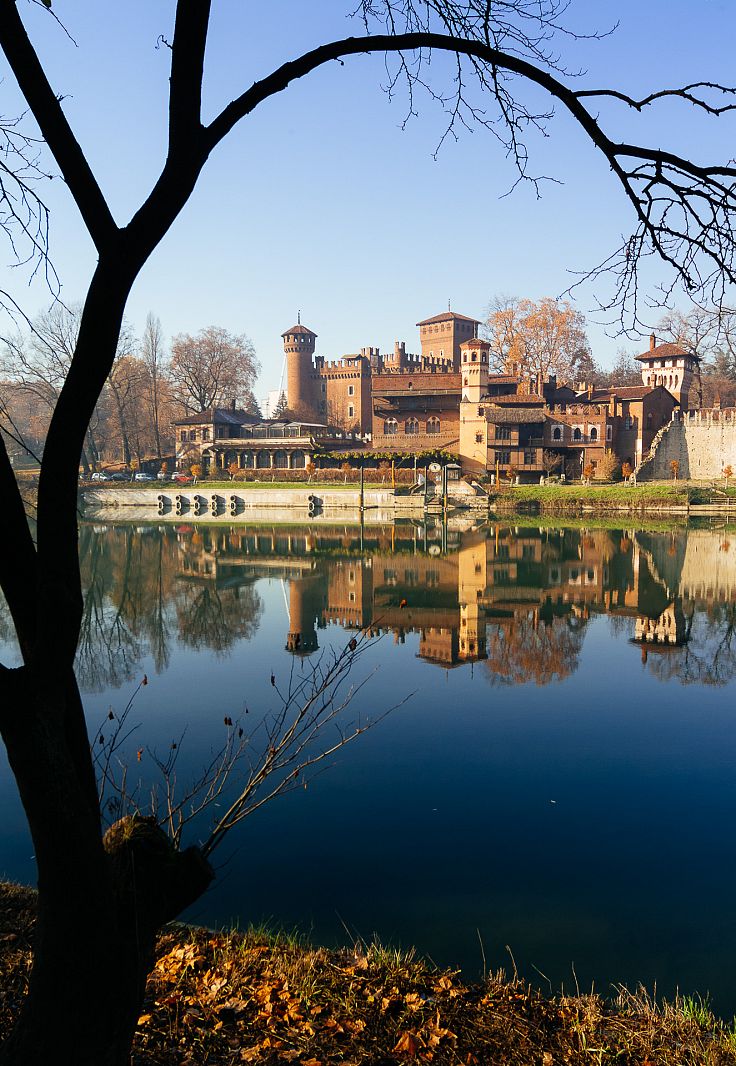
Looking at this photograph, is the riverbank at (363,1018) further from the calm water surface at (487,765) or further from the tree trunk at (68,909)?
the calm water surface at (487,765)

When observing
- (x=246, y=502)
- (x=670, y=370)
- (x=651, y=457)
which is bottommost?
(x=246, y=502)

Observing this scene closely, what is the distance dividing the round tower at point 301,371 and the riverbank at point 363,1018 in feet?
A: 212

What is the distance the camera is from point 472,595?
18.5 m

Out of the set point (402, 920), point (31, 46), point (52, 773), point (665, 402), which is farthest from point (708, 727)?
point (665, 402)

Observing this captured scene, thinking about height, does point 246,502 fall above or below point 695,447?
below

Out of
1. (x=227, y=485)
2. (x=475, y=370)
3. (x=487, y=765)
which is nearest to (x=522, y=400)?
(x=475, y=370)

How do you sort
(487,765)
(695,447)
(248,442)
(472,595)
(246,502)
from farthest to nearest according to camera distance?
(248,442) → (246,502) → (695,447) → (472,595) → (487,765)

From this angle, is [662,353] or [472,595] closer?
[472,595]

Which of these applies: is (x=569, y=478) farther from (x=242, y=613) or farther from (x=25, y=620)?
(x=25, y=620)

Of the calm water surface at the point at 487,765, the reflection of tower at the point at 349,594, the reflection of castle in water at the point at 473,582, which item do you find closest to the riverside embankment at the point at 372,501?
the reflection of castle in water at the point at 473,582

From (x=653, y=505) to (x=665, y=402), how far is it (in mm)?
11661

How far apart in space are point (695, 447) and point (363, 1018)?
46.1 meters

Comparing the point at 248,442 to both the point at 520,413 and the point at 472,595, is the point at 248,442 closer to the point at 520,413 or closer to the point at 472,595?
the point at 520,413

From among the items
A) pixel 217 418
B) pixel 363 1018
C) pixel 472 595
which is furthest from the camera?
pixel 217 418
